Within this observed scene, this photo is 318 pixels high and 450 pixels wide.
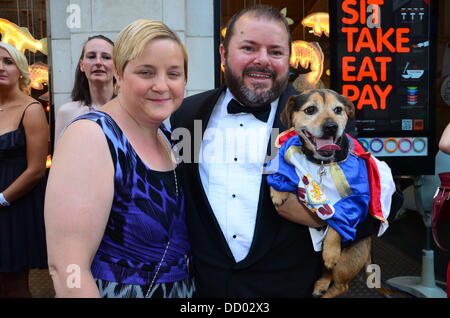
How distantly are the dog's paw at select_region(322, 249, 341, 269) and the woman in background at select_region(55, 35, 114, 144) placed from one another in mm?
2136

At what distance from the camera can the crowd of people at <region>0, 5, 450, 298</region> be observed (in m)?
1.32

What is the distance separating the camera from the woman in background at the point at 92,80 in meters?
3.08

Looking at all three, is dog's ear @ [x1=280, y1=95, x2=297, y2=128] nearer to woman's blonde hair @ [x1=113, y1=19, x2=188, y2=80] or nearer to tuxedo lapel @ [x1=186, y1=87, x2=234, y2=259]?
tuxedo lapel @ [x1=186, y1=87, x2=234, y2=259]

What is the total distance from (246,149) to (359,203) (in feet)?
→ 1.79

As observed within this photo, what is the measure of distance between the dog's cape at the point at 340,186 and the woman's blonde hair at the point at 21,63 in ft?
7.78

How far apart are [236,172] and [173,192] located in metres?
0.35

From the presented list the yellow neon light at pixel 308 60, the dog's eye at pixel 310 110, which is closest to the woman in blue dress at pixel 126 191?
the dog's eye at pixel 310 110

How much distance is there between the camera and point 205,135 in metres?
1.92

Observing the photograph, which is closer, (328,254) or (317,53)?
(328,254)

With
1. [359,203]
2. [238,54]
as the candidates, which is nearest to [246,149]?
[238,54]

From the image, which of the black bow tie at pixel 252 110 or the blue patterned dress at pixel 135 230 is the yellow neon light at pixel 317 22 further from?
the blue patterned dress at pixel 135 230

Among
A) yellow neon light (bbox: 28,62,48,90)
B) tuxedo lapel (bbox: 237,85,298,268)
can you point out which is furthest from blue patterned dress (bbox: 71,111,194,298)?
yellow neon light (bbox: 28,62,48,90)

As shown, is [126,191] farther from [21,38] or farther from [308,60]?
[21,38]

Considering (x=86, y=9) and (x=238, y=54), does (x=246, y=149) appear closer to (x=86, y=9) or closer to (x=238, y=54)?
(x=238, y=54)
